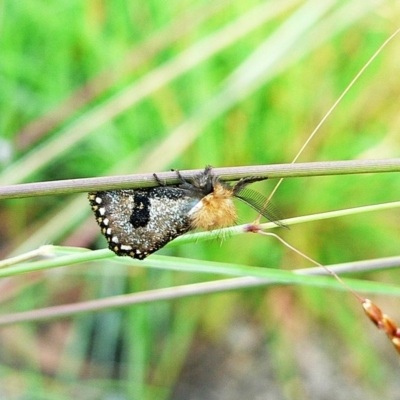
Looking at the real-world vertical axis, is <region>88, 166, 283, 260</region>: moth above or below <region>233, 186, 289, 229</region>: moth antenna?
above

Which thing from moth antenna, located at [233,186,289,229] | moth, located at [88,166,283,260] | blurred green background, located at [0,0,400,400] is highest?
blurred green background, located at [0,0,400,400]

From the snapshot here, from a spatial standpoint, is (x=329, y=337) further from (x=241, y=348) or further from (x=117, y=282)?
(x=117, y=282)

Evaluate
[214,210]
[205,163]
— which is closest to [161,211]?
[214,210]

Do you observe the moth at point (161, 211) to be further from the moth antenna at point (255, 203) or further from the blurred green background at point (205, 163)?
the blurred green background at point (205, 163)

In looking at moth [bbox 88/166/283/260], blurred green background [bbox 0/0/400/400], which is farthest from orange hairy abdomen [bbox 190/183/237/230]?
blurred green background [bbox 0/0/400/400]

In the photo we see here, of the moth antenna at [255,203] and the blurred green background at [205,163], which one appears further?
the blurred green background at [205,163]

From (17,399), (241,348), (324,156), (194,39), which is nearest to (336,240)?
(324,156)

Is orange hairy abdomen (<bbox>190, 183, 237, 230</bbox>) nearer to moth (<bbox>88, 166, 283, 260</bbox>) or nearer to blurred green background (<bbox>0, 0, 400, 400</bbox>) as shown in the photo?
moth (<bbox>88, 166, 283, 260</bbox>)

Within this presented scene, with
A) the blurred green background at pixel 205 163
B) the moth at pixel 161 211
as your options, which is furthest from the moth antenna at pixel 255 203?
the blurred green background at pixel 205 163
